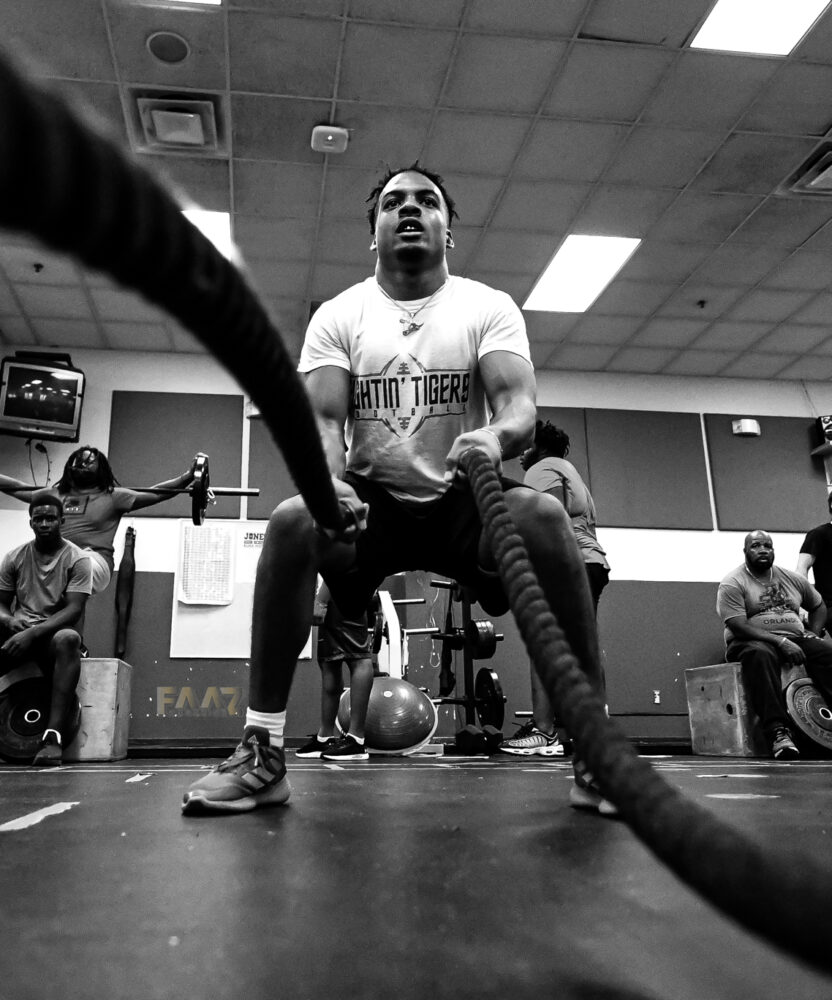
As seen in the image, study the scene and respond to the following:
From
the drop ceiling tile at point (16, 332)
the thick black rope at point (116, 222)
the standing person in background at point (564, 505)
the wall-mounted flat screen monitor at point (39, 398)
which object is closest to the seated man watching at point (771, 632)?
the standing person in background at point (564, 505)

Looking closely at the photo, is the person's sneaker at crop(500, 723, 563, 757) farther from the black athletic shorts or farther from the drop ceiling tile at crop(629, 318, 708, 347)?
the drop ceiling tile at crop(629, 318, 708, 347)

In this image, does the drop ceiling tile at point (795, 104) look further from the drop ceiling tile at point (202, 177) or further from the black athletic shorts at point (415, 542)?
the black athletic shorts at point (415, 542)

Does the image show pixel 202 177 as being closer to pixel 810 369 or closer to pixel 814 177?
pixel 814 177

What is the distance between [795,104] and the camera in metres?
4.21

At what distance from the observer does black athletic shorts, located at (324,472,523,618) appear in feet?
5.15

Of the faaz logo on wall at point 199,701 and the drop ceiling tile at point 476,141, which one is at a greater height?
the drop ceiling tile at point 476,141

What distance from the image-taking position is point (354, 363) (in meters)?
1.78

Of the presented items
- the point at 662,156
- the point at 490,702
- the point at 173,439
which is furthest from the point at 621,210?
the point at 173,439

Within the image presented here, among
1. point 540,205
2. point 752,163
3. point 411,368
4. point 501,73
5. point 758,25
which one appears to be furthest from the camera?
point 540,205

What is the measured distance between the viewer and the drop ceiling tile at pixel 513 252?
17.4 feet

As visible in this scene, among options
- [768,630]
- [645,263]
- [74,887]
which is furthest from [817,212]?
[74,887]

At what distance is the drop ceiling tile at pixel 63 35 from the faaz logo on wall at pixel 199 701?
3.86m

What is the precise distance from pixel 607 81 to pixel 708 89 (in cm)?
52

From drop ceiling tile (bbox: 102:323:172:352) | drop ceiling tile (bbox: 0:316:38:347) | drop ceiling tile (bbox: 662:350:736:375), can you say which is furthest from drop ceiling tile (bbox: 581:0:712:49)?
drop ceiling tile (bbox: 0:316:38:347)
